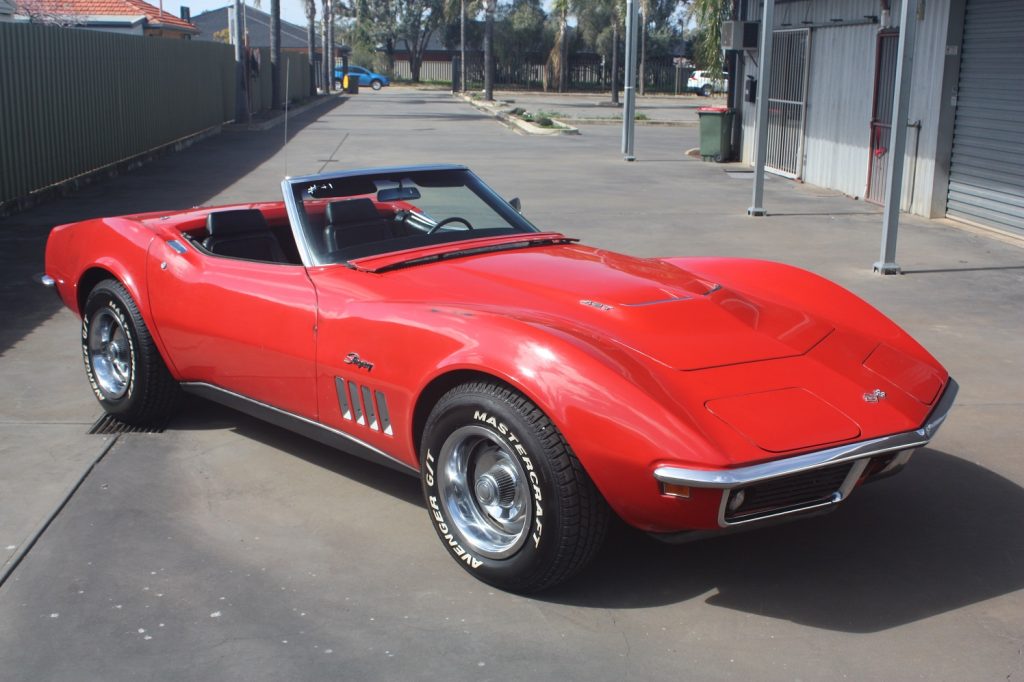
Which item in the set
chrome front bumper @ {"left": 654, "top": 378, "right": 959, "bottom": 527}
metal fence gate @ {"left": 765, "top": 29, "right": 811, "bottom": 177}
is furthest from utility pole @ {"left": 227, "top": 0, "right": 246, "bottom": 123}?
chrome front bumper @ {"left": 654, "top": 378, "right": 959, "bottom": 527}

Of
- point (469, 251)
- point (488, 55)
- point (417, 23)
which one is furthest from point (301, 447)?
point (417, 23)

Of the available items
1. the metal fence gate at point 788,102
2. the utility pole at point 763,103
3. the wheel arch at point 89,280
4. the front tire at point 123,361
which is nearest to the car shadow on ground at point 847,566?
the front tire at point 123,361

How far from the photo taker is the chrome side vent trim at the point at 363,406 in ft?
14.5

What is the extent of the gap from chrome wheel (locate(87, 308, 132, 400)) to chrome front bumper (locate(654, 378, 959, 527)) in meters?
3.44

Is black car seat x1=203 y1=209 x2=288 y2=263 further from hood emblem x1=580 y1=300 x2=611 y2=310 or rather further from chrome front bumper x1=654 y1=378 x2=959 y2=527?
chrome front bumper x1=654 y1=378 x2=959 y2=527

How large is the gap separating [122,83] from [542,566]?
1847 cm

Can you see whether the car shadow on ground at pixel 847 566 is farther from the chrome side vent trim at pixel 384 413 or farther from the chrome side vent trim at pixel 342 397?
the chrome side vent trim at pixel 342 397

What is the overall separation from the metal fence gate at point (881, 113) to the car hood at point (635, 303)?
11.8 metres

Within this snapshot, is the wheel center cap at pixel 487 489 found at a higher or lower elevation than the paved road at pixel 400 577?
higher

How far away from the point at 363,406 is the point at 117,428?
6.52 feet

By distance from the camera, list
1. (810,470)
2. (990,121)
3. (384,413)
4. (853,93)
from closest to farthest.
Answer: (810,470)
(384,413)
(990,121)
(853,93)

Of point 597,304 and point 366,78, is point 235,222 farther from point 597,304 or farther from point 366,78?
point 366,78

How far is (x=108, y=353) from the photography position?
5992mm

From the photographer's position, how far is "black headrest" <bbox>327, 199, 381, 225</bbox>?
519 centimetres
